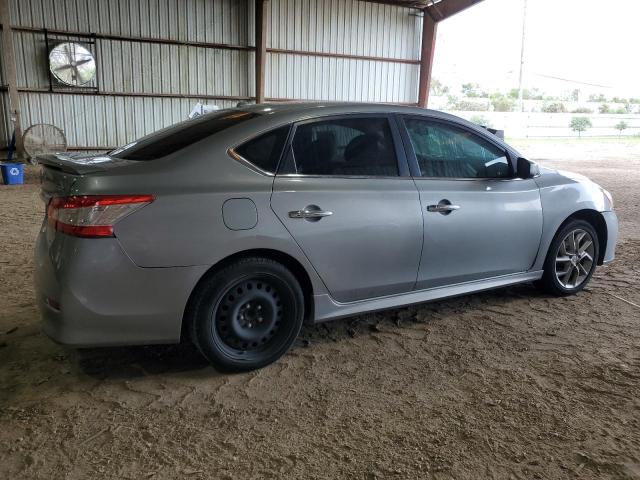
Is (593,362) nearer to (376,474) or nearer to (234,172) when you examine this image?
(376,474)

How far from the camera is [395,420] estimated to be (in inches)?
102

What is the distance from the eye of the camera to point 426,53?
721 inches

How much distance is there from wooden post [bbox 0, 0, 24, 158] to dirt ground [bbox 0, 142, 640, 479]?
10687 millimetres

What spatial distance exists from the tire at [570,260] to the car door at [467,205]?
0.32 metres

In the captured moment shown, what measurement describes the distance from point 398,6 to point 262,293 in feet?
56.5

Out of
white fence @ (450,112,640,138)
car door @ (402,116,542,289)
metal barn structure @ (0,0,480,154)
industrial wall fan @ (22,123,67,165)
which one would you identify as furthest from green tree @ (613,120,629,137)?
car door @ (402,116,542,289)

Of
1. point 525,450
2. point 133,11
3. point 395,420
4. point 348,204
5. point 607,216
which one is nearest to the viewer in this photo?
point 525,450

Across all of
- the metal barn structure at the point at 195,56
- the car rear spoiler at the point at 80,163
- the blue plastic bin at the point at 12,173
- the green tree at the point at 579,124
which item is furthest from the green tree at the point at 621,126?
the car rear spoiler at the point at 80,163

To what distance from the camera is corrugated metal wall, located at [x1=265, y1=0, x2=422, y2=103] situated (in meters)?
16.4

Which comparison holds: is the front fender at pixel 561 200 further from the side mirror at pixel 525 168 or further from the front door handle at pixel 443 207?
the front door handle at pixel 443 207

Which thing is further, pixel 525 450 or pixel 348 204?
pixel 348 204

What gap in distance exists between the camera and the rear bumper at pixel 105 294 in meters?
2.59

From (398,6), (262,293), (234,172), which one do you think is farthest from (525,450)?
(398,6)

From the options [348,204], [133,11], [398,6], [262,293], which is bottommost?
[262,293]
